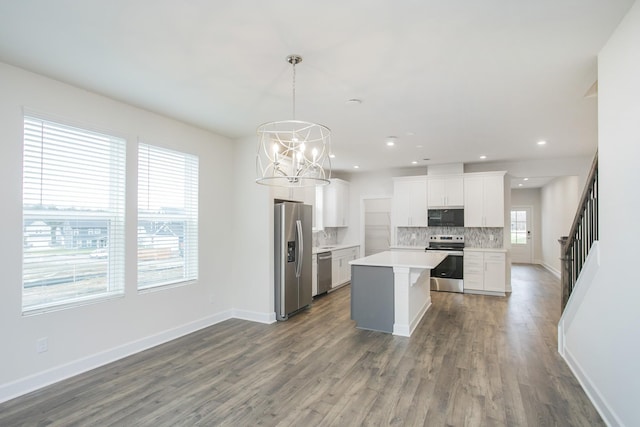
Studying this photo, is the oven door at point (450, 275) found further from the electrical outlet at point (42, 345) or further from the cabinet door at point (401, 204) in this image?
the electrical outlet at point (42, 345)

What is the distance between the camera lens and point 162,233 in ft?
13.3

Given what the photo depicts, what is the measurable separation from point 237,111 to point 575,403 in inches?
163

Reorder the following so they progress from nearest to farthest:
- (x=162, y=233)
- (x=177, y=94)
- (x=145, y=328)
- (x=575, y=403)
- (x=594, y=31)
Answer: (x=594, y=31)
(x=575, y=403)
(x=177, y=94)
(x=145, y=328)
(x=162, y=233)

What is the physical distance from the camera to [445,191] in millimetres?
6977

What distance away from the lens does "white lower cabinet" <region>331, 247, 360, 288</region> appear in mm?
6891

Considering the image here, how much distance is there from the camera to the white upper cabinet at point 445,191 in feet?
22.5

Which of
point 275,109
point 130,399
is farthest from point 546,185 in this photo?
point 130,399

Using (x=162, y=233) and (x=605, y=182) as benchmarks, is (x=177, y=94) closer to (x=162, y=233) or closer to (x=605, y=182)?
(x=162, y=233)

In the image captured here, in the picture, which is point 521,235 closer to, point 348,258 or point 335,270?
point 348,258

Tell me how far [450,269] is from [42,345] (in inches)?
248

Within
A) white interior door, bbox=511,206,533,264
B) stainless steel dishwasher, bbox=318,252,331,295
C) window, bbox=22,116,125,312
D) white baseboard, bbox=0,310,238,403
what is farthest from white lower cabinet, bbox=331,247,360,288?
white interior door, bbox=511,206,533,264

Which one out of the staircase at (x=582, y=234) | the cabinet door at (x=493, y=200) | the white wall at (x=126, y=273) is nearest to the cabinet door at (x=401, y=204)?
the cabinet door at (x=493, y=200)

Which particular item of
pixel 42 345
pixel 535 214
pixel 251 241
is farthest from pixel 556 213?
pixel 42 345

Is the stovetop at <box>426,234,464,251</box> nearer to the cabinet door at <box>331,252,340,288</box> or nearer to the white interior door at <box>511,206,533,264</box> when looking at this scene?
the cabinet door at <box>331,252,340,288</box>
